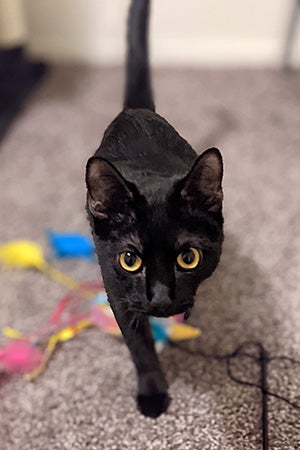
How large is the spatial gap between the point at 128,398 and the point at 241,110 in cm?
124

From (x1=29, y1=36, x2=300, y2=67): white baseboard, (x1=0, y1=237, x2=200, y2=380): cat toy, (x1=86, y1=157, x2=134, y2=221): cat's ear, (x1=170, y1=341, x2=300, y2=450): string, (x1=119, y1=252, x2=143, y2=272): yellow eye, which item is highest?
(x1=86, y1=157, x2=134, y2=221): cat's ear

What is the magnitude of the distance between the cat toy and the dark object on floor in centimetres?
83

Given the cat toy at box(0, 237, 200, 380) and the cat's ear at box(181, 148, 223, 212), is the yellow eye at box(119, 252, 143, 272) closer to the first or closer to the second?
the cat's ear at box(181, 148, 223, 212)

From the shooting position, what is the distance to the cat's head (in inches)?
30.9

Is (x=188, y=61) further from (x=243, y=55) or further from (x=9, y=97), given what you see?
(x=9, y=97)

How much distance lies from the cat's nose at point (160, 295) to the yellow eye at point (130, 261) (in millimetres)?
40

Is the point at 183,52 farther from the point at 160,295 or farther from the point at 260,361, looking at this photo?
the point at 160,295

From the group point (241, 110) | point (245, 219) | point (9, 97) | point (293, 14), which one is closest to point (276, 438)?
point (245, 219)

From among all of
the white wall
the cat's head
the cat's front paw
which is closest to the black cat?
the cat's head

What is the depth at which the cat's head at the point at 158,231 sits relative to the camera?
0.78 m

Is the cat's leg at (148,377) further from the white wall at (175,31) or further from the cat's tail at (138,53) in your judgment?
A: the white wall at (175,31)

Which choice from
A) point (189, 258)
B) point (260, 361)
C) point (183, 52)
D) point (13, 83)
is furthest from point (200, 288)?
point (183, 52)

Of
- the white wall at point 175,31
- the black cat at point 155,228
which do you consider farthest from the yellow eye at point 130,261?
the white wall at point 175,31

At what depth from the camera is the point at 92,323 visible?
121 cm
